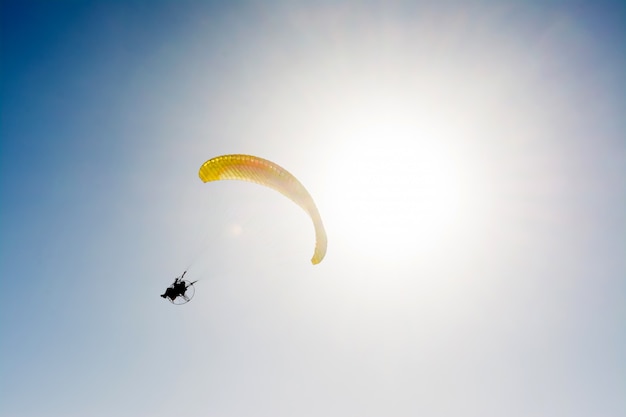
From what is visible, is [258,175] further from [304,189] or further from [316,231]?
[316,231]

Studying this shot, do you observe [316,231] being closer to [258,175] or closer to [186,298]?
[258,175]

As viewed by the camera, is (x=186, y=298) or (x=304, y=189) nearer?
(x=304, y=189)

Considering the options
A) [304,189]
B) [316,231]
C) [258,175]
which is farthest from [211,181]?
[316,231]

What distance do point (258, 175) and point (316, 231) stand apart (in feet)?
13.0

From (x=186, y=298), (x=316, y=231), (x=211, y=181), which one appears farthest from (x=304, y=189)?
(x=186, y=298)

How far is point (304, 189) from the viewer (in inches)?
669

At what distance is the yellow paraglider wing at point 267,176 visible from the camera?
16.7m

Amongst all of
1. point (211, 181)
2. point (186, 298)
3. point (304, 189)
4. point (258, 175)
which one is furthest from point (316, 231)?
point (186, 298)

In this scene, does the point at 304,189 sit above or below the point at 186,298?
above

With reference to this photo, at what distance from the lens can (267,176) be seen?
55.9ft

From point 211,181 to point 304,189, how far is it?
4661mm

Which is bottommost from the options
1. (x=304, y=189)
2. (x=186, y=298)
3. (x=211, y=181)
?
(x=186, y=298)

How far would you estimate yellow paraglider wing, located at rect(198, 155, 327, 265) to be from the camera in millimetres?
16688

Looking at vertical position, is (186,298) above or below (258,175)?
below
